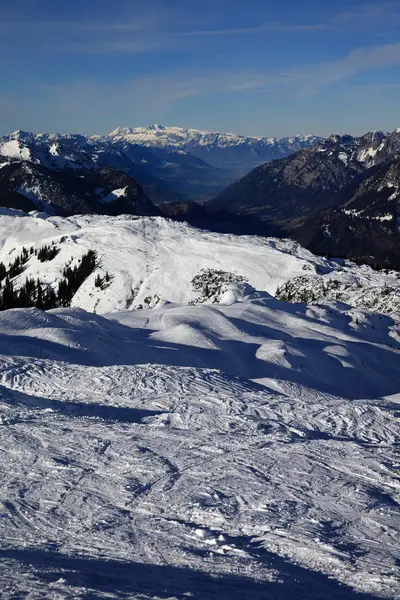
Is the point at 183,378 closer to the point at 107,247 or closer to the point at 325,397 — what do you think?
the point at 325,397

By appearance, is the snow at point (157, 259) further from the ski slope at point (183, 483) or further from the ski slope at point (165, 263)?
the ski slope at point (183, 483)

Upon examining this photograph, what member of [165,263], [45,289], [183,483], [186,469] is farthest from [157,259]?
[183,483]

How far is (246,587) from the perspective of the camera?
7.69 meters

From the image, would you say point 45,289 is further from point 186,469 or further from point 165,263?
point 186,469

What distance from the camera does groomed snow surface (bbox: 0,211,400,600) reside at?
8016 millimetres

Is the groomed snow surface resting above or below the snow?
below

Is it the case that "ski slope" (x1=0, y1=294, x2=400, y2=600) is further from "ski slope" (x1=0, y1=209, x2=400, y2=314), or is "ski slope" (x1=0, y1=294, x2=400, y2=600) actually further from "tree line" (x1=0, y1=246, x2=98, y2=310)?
"tree line" (x1=0, y1=246, x2=98, y2=310)

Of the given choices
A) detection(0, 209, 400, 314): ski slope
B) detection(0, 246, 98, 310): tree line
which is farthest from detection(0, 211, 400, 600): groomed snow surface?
detection(0, 246, 98, 310): tree line

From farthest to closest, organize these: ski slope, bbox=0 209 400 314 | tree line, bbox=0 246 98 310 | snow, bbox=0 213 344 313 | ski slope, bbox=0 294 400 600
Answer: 1. tree line, bbox=0 246 98 310
2. snow, bbox=0 213 344 313
3. ski slope, bbox=0 209 400 314
4. ski slope, bbox=0 294 400 600

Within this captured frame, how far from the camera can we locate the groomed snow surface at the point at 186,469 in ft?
Result: 26.3

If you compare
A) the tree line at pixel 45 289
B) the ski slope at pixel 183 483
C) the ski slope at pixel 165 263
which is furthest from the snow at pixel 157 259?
the ski slope at pixel 183 483

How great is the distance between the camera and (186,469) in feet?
39.1

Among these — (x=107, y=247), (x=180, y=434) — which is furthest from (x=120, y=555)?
(x=107, y=247)

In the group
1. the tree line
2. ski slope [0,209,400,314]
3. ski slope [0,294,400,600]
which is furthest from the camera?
the tree line
